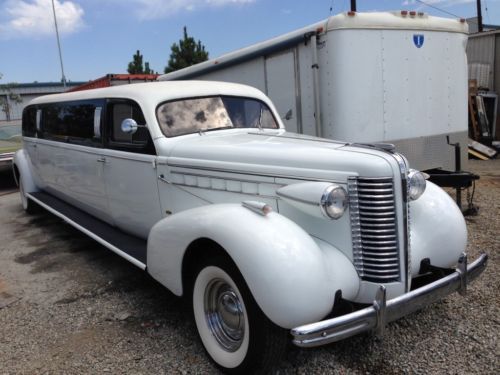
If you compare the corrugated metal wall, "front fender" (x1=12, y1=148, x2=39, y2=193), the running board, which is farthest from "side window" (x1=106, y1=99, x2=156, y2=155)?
the corrugated metal wall

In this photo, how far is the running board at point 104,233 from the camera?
3736mm

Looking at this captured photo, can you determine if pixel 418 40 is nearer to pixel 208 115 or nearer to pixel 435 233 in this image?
pixel 208 115

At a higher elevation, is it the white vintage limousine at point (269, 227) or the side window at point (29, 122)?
the side window at point (29, 122)

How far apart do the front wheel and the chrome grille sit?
65 centimetres

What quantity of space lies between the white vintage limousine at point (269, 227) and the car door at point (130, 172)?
0.7 inches

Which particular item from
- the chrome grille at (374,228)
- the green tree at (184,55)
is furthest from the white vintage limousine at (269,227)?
the green tree at (184,55)

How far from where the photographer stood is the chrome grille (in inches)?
99.9

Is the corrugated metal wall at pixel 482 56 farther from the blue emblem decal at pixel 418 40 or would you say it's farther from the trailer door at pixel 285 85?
the trailer door at pixel 285 85

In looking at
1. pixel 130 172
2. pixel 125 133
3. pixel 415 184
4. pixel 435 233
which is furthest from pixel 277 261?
pixel 125 133

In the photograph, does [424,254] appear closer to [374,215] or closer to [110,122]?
[374,215]

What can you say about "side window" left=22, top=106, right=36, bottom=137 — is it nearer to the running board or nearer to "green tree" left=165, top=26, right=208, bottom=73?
the running board

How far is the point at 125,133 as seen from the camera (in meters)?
4.13

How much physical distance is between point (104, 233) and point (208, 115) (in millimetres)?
1620

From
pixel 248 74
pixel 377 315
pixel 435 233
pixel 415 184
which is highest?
pixel 248 74
